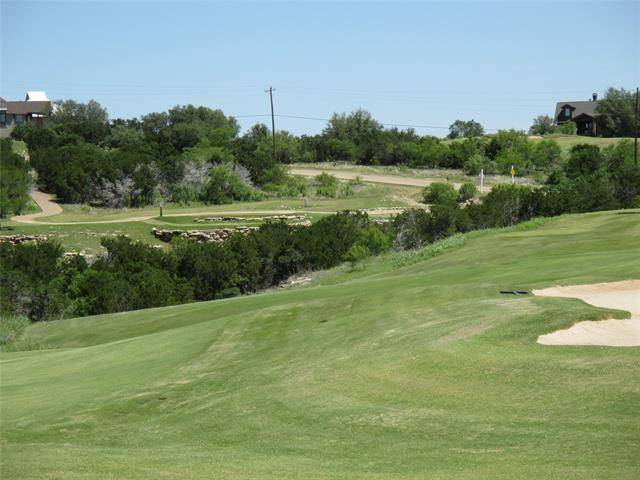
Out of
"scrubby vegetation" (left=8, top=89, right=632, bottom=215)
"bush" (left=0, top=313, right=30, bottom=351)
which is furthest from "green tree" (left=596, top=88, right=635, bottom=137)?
"bush" (left=0, top=313, right=30, bottom=351)

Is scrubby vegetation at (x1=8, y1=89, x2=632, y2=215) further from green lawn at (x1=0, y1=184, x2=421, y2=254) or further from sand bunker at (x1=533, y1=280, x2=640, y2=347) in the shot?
sand bunker at (x1=533, y1=280, x2=640, y2=347)

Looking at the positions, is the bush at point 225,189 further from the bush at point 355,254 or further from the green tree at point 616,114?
the green tree at point 616,114

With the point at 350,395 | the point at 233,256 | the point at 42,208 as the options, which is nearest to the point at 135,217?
the point at 42,208

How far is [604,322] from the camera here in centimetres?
1689

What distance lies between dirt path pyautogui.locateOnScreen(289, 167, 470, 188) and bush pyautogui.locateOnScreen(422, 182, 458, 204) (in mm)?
7274

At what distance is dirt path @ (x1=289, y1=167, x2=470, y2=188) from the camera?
85.2 meters

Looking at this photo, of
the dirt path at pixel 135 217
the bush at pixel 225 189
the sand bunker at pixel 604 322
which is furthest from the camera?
the bush at pixel 225 189

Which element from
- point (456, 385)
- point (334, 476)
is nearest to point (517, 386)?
point (456, 385)

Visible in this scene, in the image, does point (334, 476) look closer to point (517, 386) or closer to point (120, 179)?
point (517, 386)

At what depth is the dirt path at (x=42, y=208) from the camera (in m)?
64.0

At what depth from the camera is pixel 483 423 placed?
38.7 ft

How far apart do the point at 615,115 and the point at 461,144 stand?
106 ft

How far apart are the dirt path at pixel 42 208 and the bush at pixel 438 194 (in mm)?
27777

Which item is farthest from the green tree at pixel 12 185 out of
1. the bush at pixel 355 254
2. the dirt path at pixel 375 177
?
the dirt path at pixel 375 177
